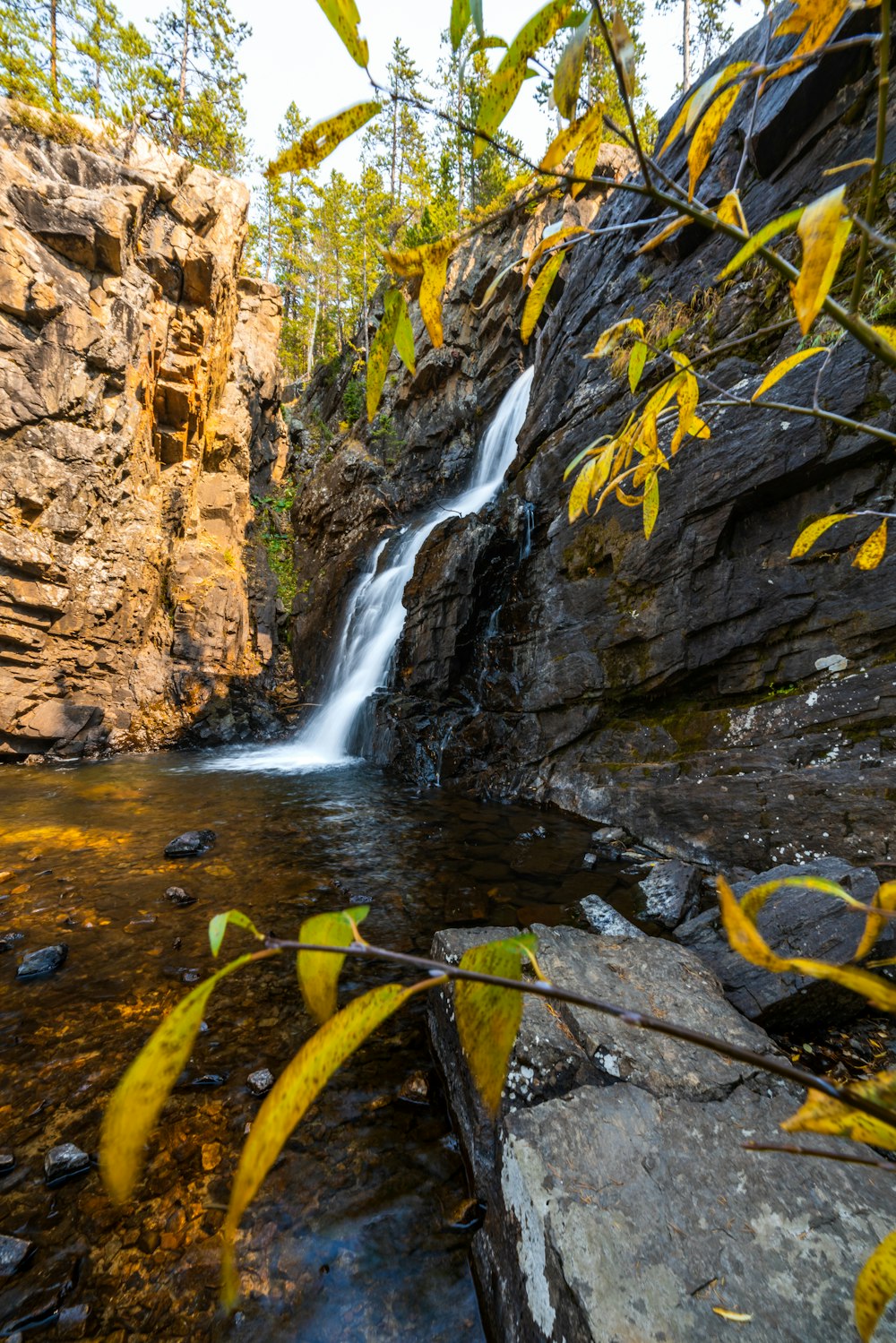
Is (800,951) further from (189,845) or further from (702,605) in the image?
(189,845)

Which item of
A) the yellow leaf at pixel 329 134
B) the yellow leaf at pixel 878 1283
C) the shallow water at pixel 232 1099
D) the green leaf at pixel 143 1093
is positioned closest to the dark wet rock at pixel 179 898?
the shallow water at pixel 232 1099

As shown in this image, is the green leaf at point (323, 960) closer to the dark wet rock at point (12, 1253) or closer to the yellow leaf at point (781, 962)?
the yellow leaf at point (781, 962)

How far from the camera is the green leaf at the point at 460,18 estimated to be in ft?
2.89

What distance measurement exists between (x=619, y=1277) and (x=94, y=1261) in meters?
1.72

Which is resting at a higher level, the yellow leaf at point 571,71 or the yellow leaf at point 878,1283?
the yellow leaf at point 571,71

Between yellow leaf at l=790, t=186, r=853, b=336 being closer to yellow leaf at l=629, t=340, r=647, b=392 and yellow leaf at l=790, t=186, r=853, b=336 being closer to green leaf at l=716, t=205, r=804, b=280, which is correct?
green leaf at l=716, t=205, r=804, b=280

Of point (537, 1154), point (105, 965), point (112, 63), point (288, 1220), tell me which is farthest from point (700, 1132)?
point (112, 63)

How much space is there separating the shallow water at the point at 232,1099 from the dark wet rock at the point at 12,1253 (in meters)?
0.04

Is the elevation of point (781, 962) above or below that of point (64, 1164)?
above

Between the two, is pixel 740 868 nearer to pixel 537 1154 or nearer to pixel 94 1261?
pixel 537 1154

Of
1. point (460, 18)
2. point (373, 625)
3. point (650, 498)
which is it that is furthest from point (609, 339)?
point (373, 625)

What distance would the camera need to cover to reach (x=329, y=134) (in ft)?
3.04

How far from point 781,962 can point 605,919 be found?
11.7 ft

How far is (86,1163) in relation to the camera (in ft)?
6.97
